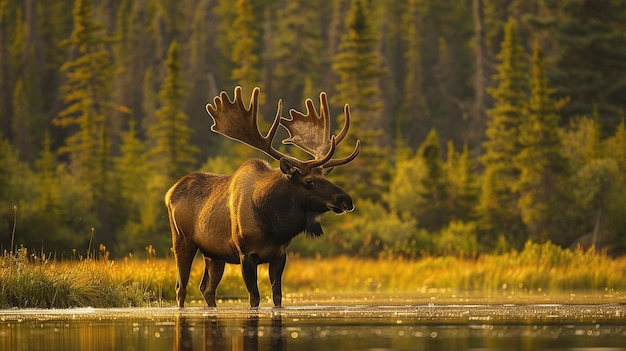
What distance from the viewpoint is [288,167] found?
2233cm

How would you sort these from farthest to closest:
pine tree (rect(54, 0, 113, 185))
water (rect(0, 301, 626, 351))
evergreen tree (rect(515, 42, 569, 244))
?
pine tree (rect(54, 0, 113, 185)) → evergreen tree (rect(515, 42, 569, 244)) → water (rect(0, 301, 626, 351))

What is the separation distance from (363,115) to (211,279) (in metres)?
48.1

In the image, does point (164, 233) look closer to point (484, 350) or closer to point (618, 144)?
point (618, 144)

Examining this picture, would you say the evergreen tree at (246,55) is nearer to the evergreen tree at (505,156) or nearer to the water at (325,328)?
the evergreen tree at (505,156)

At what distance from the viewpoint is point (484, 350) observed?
1409cm

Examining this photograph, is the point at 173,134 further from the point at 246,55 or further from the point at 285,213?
the point at 285,213

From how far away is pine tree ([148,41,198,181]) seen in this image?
7469cm

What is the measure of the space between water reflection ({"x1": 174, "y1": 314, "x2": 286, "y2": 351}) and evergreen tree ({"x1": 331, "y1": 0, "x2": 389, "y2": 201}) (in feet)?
166

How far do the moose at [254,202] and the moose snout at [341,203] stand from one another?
0.01 metres

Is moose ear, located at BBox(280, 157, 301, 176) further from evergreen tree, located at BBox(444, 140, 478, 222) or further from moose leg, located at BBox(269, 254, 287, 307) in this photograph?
evergreen tree, located at BBox(444, 140, 478, 222)

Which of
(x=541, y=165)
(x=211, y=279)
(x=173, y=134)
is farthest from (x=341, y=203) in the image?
(x=173, y=134)

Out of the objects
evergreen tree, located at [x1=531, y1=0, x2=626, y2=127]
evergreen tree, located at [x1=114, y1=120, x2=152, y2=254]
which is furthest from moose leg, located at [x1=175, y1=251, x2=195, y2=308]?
evergreen tree, located at [x1=531, y1=0, x2=626, y2=127]

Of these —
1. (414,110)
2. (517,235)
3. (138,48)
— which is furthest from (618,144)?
(138,48)

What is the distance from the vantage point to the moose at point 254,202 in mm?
22188
